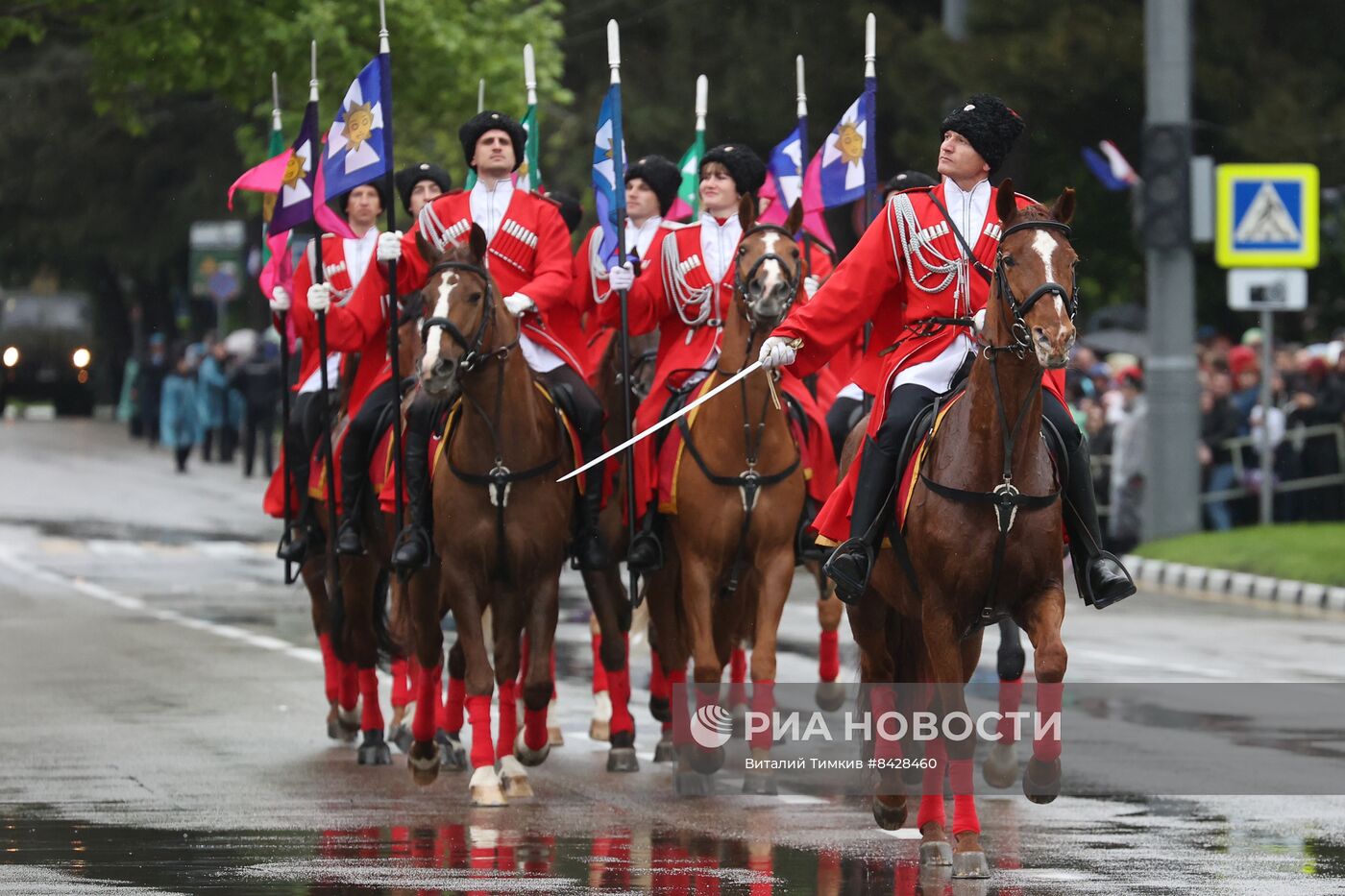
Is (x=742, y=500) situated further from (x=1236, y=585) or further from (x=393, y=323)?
(x=1236, y=585)

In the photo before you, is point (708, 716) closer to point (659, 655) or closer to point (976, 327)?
point (659, 655)

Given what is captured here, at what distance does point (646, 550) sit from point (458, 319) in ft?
6.02

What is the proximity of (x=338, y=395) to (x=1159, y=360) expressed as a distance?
1297 centimetres

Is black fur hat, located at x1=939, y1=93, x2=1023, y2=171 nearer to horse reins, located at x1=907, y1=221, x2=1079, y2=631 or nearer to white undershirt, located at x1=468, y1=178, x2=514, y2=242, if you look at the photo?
horse reins, located at x1=907, y1=221, x2=1079, y2=631

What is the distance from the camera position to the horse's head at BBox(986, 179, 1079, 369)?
9.30 metres

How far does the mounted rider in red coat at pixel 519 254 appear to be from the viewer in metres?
13.1

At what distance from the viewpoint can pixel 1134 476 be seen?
1087 inches

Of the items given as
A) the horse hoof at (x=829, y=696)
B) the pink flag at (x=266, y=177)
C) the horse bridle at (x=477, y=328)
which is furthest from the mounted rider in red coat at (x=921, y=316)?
the pink flag at (x=266, y=177)

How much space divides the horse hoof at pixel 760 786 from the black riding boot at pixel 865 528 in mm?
2171

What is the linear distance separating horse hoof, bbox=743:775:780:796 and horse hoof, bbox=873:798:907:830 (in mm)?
1659

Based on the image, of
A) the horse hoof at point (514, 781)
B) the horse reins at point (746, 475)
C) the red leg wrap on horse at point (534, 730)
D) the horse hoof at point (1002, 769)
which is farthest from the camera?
the red leg wrap on horse at point (534, 730)

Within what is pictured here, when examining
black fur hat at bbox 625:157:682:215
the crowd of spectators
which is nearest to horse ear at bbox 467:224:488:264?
black fur hat at bbox 625:157:682:215

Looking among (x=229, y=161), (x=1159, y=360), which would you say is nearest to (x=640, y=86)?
(x=229, y=161)

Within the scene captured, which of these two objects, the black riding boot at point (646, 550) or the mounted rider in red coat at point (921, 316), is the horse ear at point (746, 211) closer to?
the black riding boot at point (646, 550)
